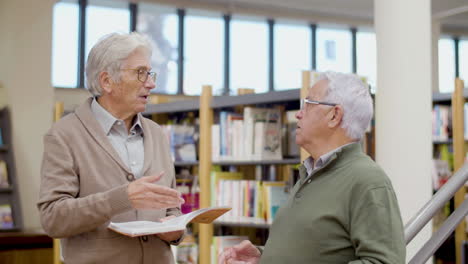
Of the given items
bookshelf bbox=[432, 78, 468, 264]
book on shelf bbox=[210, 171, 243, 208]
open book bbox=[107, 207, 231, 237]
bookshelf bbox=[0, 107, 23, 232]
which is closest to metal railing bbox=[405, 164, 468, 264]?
open book bbox=[107, 207, 231, 237]

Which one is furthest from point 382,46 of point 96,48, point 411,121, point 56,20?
point 56,20

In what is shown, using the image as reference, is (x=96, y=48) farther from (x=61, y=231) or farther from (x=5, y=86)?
(x=5, y=86)

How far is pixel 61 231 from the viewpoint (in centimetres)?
219

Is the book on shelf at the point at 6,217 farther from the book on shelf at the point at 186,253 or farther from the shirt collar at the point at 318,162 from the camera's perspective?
the shirt collar at the point at 318,162

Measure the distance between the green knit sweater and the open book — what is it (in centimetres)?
25

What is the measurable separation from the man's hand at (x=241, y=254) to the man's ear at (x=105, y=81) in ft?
2.34

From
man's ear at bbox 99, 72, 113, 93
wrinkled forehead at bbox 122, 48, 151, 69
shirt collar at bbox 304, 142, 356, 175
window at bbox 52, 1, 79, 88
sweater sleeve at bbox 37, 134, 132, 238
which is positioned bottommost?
sweater sleeve at bbox 37, 134, 132, 238

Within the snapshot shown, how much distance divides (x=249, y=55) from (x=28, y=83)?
15.4ft

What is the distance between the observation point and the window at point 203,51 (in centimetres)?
1161

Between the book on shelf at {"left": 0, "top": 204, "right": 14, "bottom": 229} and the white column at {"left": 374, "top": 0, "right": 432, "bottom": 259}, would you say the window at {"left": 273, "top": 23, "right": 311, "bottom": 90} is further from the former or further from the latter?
the white column at {"left": 374, "top": 0, "right": 432, "bottom": 259}

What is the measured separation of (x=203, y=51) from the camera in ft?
38.5

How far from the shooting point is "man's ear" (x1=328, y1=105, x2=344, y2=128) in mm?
2098

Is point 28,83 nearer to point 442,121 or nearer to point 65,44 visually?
point 65,44

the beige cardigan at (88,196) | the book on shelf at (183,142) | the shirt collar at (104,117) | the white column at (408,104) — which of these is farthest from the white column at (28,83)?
the beige cardigan at (88,196)
